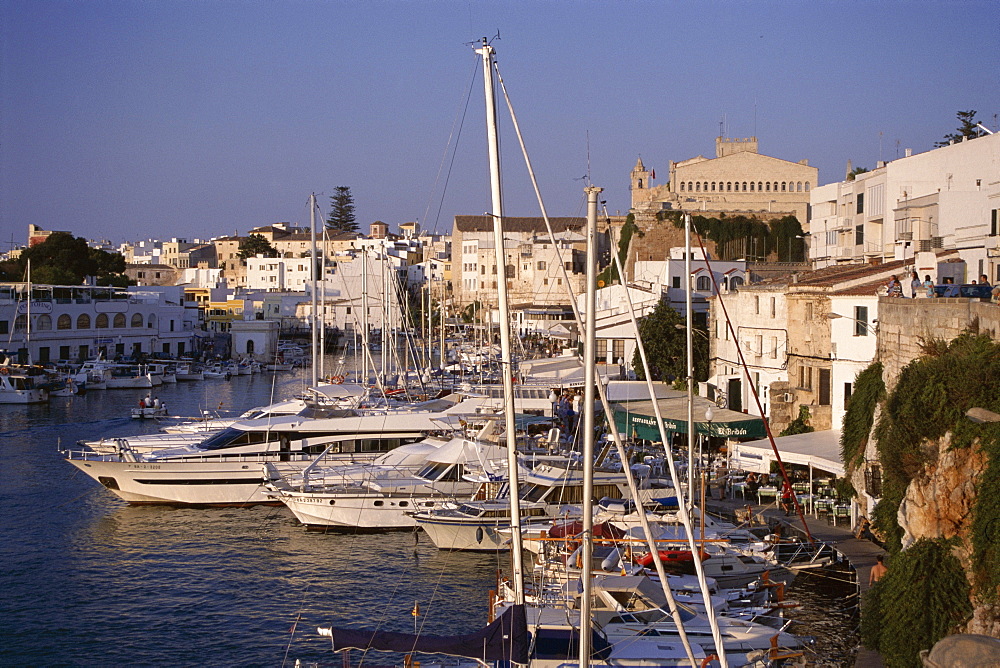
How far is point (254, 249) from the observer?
134750 mm

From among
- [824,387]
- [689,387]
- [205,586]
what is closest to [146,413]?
[205,586]

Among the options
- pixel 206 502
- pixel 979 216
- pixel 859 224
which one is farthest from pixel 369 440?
pixel 859 224

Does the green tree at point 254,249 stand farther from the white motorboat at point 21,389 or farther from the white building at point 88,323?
the white motorboat at point 21,389

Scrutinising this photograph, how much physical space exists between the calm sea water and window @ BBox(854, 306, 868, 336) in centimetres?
720

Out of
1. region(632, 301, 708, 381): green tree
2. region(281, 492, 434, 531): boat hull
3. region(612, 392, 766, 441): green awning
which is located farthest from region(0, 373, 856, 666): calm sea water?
region(632, 301, 708, 381): green tree

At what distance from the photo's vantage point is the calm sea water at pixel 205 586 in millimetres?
16250

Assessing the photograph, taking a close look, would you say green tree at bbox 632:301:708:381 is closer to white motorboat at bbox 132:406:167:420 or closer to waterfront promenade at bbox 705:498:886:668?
waterfront promenade at bbox 705:498:886:668

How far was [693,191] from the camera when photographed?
76812 millimetres

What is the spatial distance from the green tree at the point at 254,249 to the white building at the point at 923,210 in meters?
103

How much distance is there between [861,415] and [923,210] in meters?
11.7

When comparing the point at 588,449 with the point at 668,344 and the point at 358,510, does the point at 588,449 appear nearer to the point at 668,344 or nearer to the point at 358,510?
the point at 358,510

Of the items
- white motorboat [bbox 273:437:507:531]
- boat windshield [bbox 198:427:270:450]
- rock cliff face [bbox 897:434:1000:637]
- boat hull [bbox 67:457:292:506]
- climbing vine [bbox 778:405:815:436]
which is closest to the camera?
rock cliff face [bbox 897:434:1000:637]

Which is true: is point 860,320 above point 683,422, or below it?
above

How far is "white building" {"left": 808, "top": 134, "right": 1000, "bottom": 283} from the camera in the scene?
23344 mm
